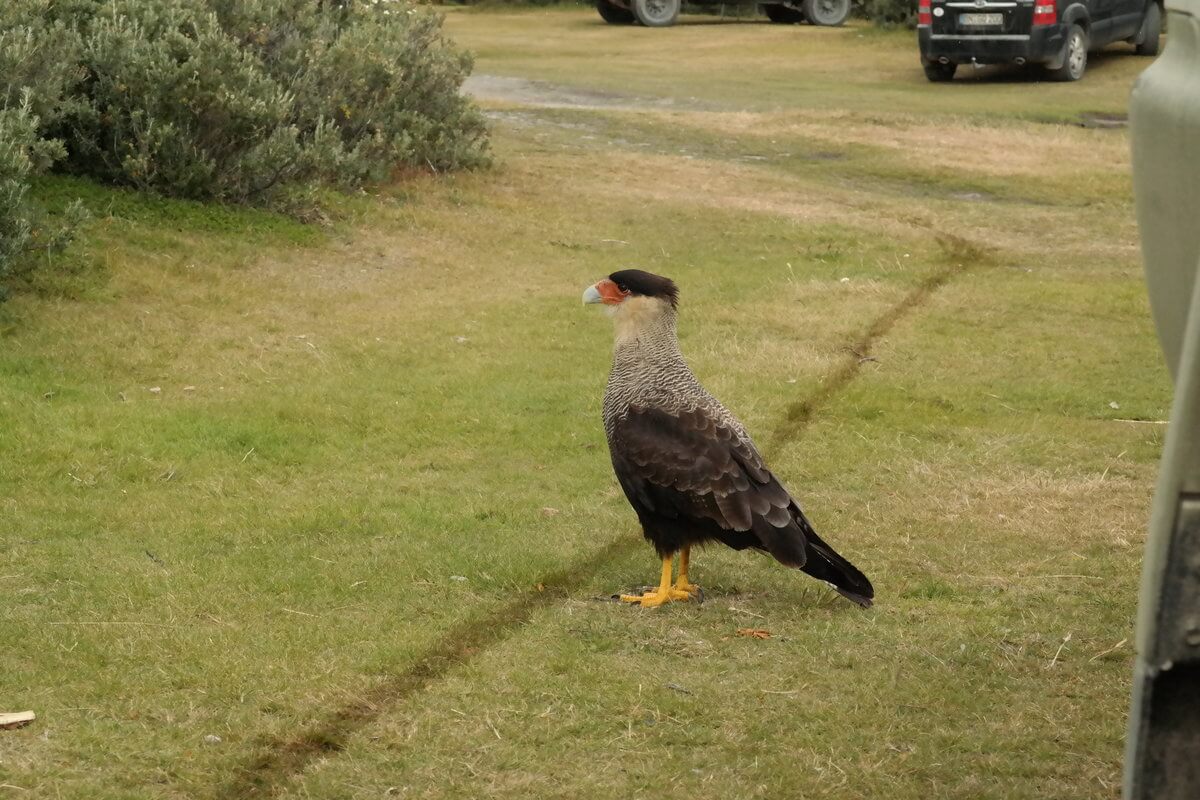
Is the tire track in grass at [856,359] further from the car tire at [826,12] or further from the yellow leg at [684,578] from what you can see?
the car tire at [826,12]

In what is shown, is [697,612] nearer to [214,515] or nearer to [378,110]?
[214,515]

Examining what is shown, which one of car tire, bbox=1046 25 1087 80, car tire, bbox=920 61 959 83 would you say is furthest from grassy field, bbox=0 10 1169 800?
car tire, bbox=920 61 959 83

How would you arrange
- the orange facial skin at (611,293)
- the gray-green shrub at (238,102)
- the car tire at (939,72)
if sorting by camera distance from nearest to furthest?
the orange facial skin at (611,293)
the gray-green shrub at (238,102)
the car tire at (939,72)

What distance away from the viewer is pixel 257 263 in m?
10.3

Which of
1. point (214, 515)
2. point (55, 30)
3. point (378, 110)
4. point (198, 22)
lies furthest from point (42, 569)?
point (378, 110)

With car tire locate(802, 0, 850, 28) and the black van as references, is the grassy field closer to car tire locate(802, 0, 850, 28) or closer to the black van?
the black van

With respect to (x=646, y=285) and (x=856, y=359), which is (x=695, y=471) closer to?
(x=646, y=285)

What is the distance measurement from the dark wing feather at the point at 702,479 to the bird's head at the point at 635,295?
0.49 metres

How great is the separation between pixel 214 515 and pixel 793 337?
4.35 metres

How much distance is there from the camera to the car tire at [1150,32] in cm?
2398

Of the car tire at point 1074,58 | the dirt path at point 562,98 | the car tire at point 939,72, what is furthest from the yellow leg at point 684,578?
the car tire at point 939,72

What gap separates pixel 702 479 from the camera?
225 inches

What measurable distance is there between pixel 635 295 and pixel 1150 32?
67.1 feet

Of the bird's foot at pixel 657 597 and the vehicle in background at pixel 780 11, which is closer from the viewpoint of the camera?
the bird's foot at pixel 657 597
